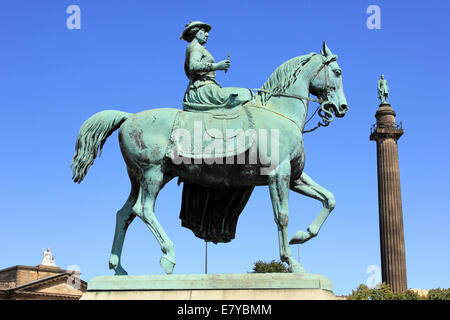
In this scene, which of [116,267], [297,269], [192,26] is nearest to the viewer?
[297,269]

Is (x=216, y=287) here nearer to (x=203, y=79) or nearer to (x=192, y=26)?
(x=203, y=79)

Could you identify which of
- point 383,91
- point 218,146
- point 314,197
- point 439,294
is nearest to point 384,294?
point 439,294

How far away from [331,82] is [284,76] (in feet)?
A: 2.68

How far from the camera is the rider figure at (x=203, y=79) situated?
11.3m

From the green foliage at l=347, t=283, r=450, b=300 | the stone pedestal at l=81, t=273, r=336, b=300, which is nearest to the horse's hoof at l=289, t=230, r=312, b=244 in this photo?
the stone pedestal at l=81, t=273, r=336, b=300

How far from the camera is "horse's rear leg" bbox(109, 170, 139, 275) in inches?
435

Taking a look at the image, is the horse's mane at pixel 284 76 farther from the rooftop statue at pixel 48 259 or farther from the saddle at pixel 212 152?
the rooftop statue at pixel 48 259

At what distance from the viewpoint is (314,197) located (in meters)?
11.3
